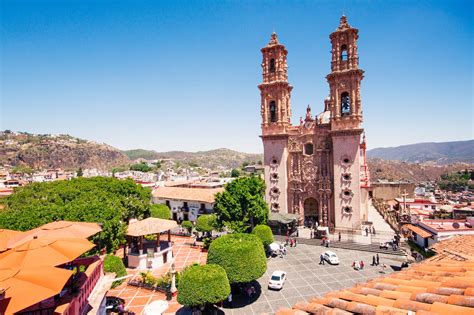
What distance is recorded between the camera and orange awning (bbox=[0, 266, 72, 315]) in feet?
21.4

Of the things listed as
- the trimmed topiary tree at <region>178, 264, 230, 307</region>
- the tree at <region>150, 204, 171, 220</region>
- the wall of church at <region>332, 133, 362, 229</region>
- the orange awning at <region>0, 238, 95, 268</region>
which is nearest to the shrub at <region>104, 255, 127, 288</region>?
the trimmed topiary tree at <region>178, 264, 230, 307</region>

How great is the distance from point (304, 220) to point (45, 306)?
3402cm

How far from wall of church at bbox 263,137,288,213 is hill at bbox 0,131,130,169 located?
163036 millimetres

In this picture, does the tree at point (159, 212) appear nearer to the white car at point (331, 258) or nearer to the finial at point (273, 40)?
the white car at point (331, 258)

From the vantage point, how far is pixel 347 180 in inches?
1351

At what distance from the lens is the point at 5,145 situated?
508 feet

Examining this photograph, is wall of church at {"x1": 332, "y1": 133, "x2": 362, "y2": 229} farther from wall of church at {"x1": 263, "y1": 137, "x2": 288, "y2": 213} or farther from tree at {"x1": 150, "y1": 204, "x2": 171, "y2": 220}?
tree at {"x1": 150, "y1": 204, "x2": 171, "y2": 220}

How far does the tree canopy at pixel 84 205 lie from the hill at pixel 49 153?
500 ft

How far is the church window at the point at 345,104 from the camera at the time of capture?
114 ft

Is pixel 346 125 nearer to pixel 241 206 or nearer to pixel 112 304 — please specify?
pixel 241 206

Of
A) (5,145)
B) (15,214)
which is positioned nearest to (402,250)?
(15,214)

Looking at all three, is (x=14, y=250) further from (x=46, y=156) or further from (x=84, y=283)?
(x=46, y=156)

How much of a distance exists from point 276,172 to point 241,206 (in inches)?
422

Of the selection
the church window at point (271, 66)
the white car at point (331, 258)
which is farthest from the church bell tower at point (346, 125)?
the white car at point (331, 258)
